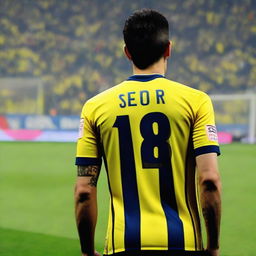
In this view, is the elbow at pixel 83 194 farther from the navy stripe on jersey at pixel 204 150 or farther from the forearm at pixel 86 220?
the navy stripe on jersey at pixel 204 150

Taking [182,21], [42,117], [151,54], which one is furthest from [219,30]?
[151,54]

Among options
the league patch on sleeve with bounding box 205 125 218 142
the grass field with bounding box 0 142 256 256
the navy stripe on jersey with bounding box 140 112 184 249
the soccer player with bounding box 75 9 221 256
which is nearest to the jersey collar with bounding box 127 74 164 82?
the soccer player with bounding box 75 9 221 256

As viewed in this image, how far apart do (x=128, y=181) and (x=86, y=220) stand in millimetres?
219

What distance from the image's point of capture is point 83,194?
1.66 m

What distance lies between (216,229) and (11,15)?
84.0ft

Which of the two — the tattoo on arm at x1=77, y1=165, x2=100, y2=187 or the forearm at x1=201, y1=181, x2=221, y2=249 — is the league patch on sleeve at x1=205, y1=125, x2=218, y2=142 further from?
the tattoo on arm at x1=77, y1=165, x2=100, y2=187

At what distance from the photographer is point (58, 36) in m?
25.4

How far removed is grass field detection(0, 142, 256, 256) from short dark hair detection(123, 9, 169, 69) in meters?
2.87

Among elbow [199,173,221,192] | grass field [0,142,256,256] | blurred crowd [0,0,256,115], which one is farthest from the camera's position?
blurred crowd [0,0,256,115]

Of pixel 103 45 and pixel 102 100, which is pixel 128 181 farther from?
pixel 103 45

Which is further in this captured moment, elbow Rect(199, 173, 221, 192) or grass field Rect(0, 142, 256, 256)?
grass field Rect(0, 142, 256, 256)

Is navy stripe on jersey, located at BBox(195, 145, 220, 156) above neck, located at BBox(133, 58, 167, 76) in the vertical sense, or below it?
below

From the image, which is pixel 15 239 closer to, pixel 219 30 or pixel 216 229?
pixel 216 229

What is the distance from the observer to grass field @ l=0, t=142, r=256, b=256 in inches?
174
